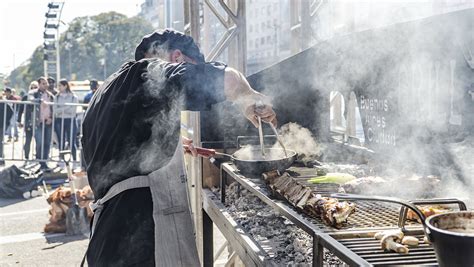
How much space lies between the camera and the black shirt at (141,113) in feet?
7.66

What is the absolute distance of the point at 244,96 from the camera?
253 cm

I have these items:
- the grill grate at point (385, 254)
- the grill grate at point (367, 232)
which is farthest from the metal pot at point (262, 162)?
the grill grate at point (385, 254)

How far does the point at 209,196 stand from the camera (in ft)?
12.7

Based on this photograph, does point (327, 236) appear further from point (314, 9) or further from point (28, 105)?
point (28, 105)

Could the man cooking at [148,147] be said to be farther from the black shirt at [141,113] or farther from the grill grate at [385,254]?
the grill grate at [385,254]

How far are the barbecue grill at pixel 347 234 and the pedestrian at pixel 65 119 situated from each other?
828 centimetres

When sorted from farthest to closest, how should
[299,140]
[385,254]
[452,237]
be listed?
[299,140]
[385,254]
[452,237]

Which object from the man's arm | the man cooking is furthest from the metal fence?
the man's arm

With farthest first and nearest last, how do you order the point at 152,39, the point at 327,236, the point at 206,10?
the point at 206,10, the point at 152,39, the point at 327,236

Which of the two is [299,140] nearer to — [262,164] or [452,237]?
[262,164]

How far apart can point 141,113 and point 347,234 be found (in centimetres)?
124

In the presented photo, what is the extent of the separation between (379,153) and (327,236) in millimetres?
2118

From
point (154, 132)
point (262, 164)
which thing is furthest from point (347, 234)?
point (262, 164)

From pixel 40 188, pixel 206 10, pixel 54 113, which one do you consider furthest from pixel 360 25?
pixel 54 113
